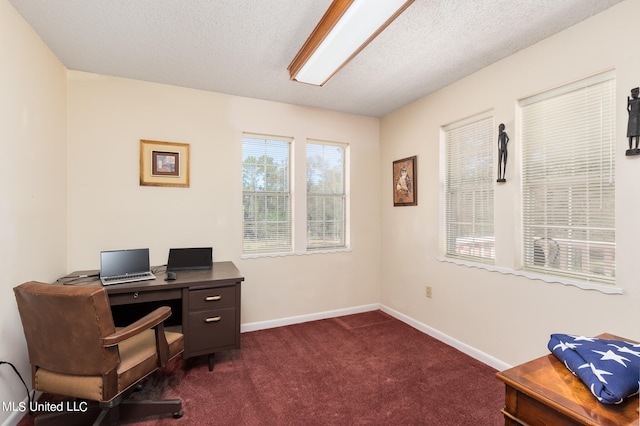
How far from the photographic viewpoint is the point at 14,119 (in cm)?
182

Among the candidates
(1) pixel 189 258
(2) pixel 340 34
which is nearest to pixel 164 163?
(1) pixel 189 258

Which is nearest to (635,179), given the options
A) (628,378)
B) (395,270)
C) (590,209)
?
(590,209)

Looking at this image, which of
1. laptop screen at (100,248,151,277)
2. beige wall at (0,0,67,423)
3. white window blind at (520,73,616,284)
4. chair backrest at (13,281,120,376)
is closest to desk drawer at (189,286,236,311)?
laptop screen at (100,248,151,277)

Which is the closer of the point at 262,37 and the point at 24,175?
the point at 24,175

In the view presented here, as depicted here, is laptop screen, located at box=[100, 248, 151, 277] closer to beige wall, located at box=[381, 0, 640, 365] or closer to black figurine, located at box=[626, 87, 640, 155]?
beige wall, located at box=[381, 0, 640, 365]

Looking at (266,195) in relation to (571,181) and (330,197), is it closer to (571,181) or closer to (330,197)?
(330,197)

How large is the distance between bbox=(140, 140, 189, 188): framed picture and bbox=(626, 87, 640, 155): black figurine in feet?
10.9

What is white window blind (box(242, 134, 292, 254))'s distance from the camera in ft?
10.8

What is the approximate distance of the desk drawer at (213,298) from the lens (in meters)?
2.29

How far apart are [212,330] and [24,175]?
163 centimetres

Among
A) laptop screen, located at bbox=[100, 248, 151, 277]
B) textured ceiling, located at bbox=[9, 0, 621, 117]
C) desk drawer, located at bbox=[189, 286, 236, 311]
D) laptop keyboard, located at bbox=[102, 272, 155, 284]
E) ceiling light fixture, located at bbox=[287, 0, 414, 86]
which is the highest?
textured ceiling, located at bbox=[9, 0, 621, 117]

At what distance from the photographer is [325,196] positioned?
3.69 metres

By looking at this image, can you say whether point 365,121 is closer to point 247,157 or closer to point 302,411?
point 247,157

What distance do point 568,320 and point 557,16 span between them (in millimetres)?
1966
